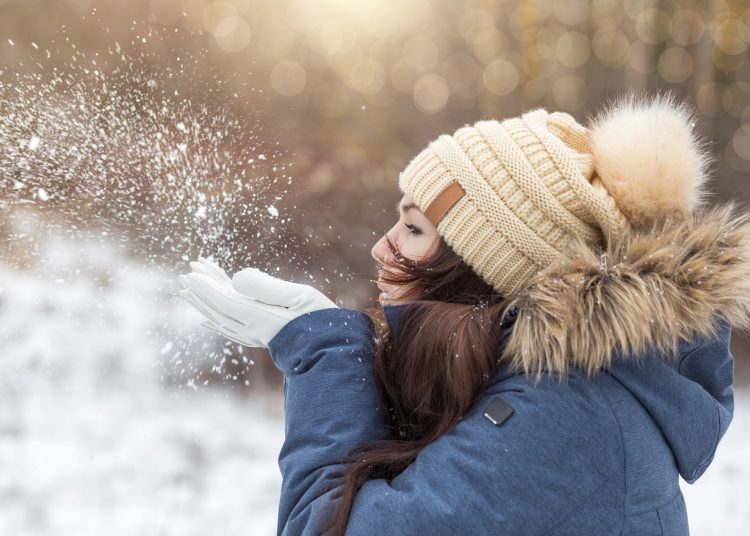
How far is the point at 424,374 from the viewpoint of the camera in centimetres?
117

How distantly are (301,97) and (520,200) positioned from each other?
97.7 inches

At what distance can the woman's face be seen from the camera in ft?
4.65

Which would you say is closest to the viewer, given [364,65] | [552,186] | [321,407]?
[321,407]

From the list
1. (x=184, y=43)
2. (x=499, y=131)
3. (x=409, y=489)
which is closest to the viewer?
(x=409, y=489)

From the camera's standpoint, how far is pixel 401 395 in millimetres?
1205

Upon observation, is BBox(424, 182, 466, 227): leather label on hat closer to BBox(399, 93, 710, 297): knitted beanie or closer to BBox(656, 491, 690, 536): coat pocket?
BBox(399, 93, 710, 297): knitted beanie

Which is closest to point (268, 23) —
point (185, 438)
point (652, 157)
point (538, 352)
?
point (185, 438)

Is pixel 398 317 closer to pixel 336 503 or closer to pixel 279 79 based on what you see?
pixel 336 503

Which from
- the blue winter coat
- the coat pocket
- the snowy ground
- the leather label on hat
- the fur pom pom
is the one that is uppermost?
the fur pom pom

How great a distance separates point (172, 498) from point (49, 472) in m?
0.67

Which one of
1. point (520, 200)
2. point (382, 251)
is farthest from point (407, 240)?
point (520, 200)

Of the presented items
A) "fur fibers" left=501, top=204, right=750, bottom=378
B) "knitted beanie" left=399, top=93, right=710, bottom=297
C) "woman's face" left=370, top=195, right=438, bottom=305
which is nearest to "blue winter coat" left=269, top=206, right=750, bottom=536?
"fur fibers" left=501, top=204, right=750, bottom=378

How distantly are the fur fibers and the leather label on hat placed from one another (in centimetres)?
28

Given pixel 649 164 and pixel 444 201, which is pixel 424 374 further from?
pixel 649 164
